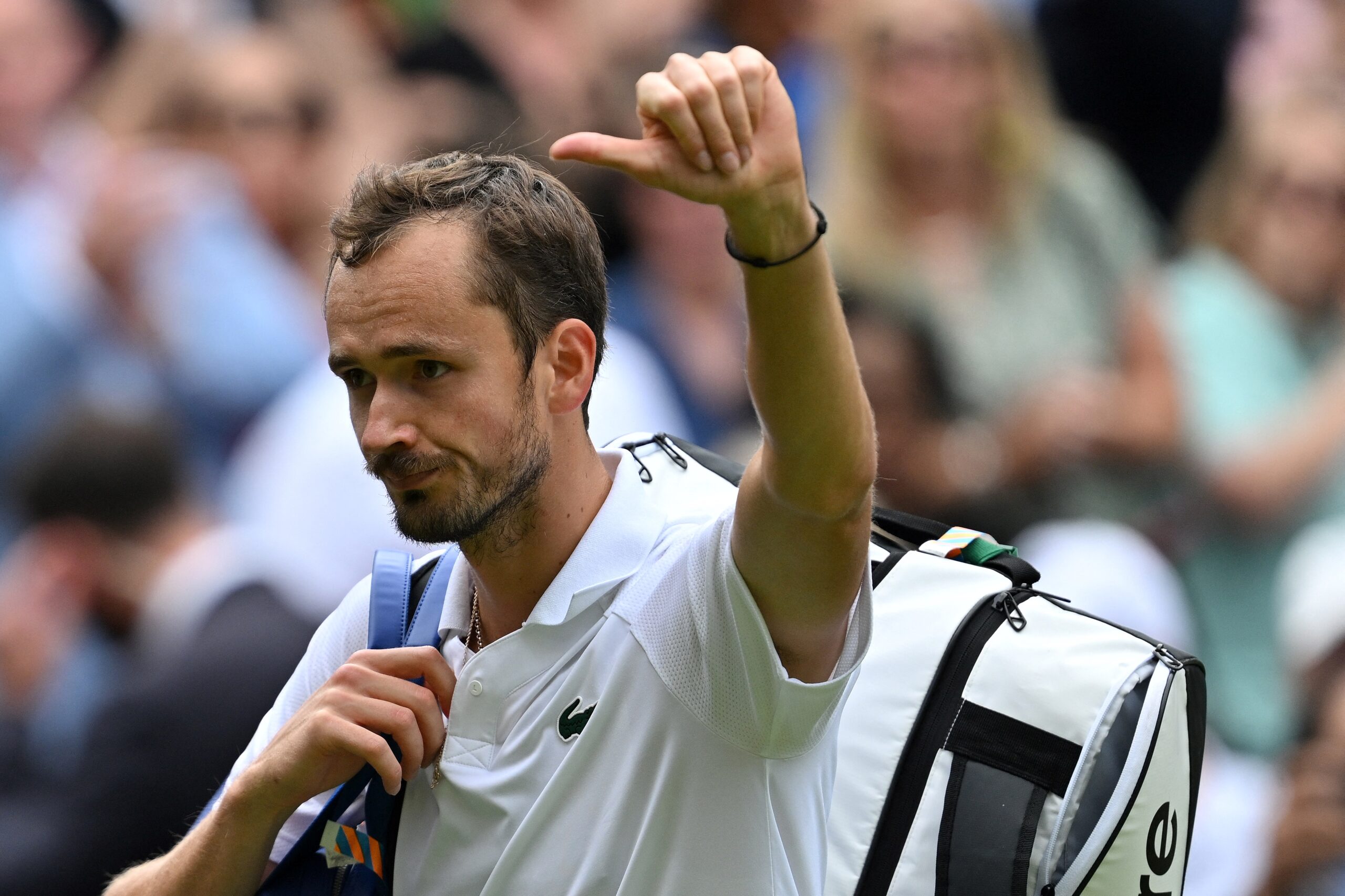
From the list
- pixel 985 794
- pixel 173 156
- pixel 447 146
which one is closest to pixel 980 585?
pixel 985 794

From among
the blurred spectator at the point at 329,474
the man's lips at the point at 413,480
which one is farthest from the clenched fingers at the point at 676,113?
the blurred spectator at the point at 329,474

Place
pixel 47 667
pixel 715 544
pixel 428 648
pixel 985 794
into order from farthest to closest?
pixel 47 667
pixel 985 794
pixel 428 648
pixel 715 544

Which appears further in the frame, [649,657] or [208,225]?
[208,225]

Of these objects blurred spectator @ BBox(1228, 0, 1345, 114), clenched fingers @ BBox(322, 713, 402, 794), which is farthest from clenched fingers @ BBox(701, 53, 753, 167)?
blurred spectator @ BBox(1228, 0, 1345, 114)

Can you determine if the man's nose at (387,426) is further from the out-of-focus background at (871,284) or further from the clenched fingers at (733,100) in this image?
the out-of-focus background at (871,284)

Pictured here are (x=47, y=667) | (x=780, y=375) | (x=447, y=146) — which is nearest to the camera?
(x=780, y=375)

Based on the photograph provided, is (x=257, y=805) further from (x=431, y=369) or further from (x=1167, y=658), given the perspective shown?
(x=1167, y=658)

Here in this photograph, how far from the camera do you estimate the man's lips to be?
6.40 feet

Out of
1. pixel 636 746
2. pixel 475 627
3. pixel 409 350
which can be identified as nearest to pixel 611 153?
pixel 409 350

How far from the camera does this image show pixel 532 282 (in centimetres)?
205

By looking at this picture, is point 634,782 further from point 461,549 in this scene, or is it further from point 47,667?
point 47,667

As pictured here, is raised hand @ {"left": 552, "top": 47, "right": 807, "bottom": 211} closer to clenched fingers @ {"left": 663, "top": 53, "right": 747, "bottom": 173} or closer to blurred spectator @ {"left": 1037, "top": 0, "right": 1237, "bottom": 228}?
clenched fingers @ {"left": 663, "top": 53, "right": 747, "bottom": 173}

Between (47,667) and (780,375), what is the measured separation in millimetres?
3594

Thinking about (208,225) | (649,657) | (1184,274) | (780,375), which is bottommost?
(649,657)
